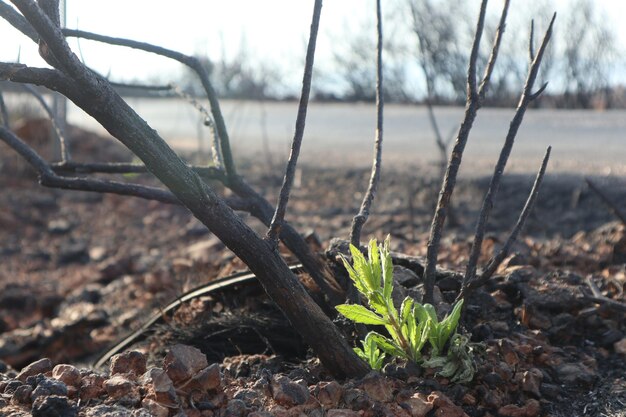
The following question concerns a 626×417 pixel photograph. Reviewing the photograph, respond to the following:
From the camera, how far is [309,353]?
267cm

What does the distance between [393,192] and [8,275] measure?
10.7 ft

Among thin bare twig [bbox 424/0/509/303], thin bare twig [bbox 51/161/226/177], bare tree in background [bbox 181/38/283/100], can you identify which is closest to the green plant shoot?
thin bare twig [bbox 424/0/509/303]

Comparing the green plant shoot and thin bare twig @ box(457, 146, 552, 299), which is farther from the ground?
thin bare twig @ box(457, 146, 552, 299)

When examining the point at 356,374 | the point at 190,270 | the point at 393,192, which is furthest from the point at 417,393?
the point at 393,192

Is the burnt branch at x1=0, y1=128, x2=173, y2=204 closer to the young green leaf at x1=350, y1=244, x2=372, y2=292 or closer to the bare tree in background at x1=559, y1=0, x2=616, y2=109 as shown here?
the young green leaf at x1=350, y1=244, x2=372, y2=292

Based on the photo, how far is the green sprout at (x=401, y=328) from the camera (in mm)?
2277

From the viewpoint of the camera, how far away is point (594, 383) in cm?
260

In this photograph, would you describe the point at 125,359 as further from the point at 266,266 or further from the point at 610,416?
the point at 610,416

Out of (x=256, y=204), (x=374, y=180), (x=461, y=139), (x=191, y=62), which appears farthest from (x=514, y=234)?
(x=191, y=62)

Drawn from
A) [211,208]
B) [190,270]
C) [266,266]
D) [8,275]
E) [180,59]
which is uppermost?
[180,59]

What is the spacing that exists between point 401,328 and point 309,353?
42 cm

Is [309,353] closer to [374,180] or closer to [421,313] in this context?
[421,313]

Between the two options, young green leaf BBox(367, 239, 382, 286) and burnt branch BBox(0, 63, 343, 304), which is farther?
young green leaf BBox(367, 239, 382, 286)

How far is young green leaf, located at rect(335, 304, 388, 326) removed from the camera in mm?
2275
